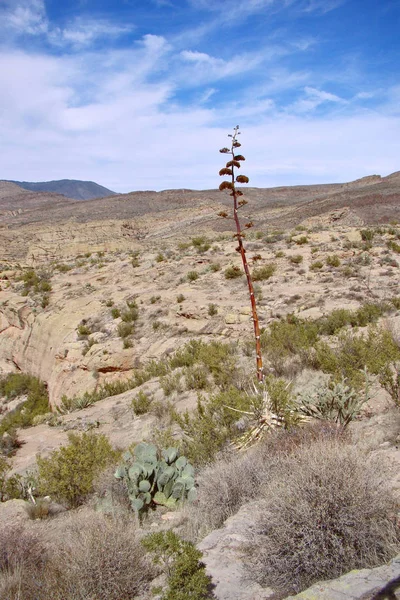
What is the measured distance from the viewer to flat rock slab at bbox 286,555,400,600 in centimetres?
190

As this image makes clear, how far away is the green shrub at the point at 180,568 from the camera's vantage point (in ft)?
7.45

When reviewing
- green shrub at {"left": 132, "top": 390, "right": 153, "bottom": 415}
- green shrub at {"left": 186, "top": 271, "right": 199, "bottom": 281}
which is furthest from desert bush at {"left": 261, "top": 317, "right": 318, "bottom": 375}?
green shrub at {"left": 186, "top": 271, "right": 199, "bottom": 281}

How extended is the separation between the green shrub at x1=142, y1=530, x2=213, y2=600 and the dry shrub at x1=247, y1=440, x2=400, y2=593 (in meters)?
0.33

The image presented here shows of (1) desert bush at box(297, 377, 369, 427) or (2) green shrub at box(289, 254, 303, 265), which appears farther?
(2) green shrub at box(289, 254, 303, 265)

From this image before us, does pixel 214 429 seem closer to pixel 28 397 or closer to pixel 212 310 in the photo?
pixel 212 310

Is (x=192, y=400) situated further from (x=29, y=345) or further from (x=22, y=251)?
(x=22, y=251)

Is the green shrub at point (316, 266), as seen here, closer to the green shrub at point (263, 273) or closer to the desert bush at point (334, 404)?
the green shrub at point (263, 273)

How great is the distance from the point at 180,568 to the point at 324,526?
2.87ft

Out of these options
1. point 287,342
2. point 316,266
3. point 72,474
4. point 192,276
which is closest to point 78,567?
point 72,474

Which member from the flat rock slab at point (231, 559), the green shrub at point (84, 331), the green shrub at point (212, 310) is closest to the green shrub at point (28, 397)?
the green shrub at point (84, 331)

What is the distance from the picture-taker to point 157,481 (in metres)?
3.91

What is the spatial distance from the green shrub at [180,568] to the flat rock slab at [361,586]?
54cm

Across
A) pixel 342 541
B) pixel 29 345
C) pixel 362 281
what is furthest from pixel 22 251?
pixel 342 541

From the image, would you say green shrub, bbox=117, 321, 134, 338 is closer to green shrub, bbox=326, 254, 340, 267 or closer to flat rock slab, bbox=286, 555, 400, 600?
green shrub, bbox=326, 254, 340, 267
